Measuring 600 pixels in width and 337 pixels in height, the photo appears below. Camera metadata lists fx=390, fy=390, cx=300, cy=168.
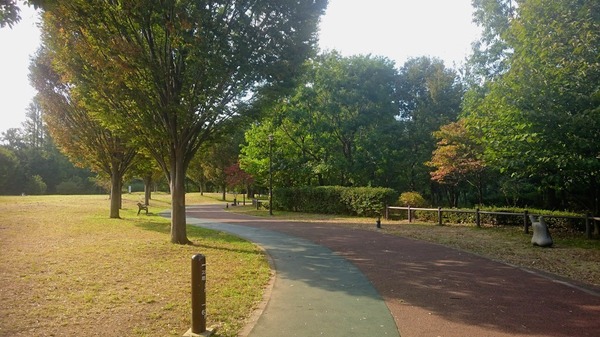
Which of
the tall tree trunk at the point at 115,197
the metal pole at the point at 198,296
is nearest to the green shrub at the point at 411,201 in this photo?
the tall tree trunk at the point at 115,197

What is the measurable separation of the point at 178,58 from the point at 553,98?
1167cm

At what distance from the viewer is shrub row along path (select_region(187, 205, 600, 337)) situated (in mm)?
5109

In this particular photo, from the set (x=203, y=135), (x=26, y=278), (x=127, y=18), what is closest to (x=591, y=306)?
(x=26, y=278)

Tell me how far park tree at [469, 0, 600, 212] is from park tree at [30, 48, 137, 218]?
17.7 m

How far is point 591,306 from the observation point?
6.08 m

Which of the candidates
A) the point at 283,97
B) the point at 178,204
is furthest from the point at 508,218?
the point at 178,204

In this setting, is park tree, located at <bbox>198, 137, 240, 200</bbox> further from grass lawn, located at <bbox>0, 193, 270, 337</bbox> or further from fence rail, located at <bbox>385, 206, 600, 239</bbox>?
grass lawn, located at <bbox>0, 193, 270, 337</bbox>

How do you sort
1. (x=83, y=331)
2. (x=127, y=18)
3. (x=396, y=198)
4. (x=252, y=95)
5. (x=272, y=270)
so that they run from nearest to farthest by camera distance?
(x=83, y=331) → (x=272, y=270) → (x=127, y=18) → (x=252, y=95) → (x=396, y=198)

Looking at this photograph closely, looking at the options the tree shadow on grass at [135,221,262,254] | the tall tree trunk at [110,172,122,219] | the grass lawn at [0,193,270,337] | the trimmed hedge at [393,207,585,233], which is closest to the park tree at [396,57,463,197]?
the trimmed hedge at [393,207,585,233]

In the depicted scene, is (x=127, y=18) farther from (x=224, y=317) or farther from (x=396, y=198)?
(x=396, y=198)

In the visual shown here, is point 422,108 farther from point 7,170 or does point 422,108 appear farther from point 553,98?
point 7,170

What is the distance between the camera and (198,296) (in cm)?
477

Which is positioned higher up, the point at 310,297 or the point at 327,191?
the point at 327,191

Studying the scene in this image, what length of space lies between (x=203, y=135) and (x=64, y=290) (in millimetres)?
7296
